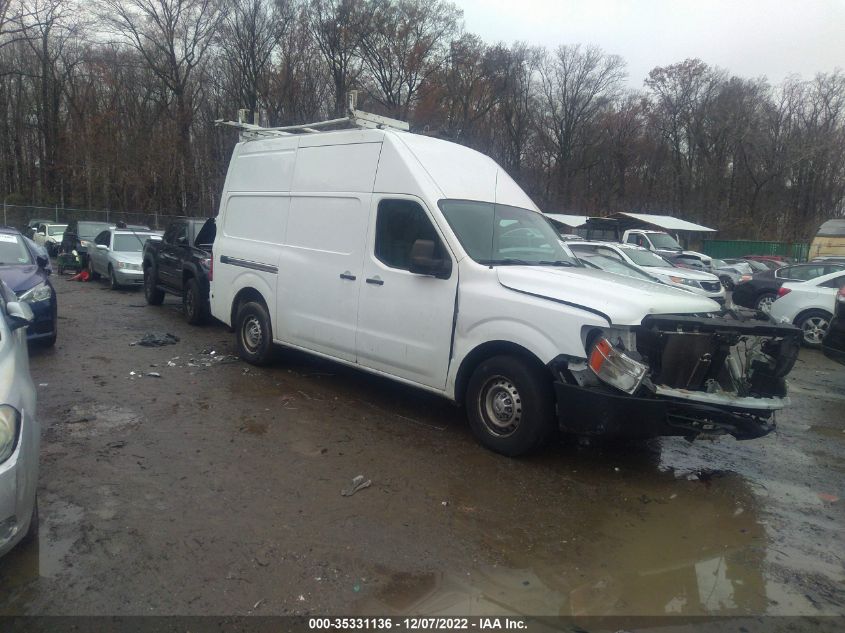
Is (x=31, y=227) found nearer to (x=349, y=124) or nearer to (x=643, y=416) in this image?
(x=349, y=124)

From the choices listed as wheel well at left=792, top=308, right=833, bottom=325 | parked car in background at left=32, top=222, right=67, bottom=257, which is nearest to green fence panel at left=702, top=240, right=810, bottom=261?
wheel well at left=792, top=308, right=833, bottom=325

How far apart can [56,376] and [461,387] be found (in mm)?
4885

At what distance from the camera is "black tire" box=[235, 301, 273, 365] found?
7484 millimetres

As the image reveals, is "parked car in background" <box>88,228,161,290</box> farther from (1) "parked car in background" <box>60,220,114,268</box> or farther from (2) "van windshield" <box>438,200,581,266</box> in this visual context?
(2) "van windshield" <box>438,200,581,266</box>

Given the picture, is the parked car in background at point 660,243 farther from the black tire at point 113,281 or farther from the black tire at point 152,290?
the black tire at point 113,281

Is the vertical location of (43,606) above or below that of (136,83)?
below

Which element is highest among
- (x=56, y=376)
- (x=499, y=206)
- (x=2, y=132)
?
(x=2, y=132)

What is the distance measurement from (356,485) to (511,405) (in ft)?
4.58

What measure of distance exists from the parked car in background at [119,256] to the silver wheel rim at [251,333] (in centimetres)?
814

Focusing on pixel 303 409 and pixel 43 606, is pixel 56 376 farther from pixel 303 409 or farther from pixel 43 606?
pixel 43 606

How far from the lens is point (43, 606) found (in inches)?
119

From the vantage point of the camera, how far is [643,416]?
173 inches

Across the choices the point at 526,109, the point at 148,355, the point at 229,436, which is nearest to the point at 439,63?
the point at 526,109

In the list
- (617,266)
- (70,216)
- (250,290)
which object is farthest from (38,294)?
(70,216)
